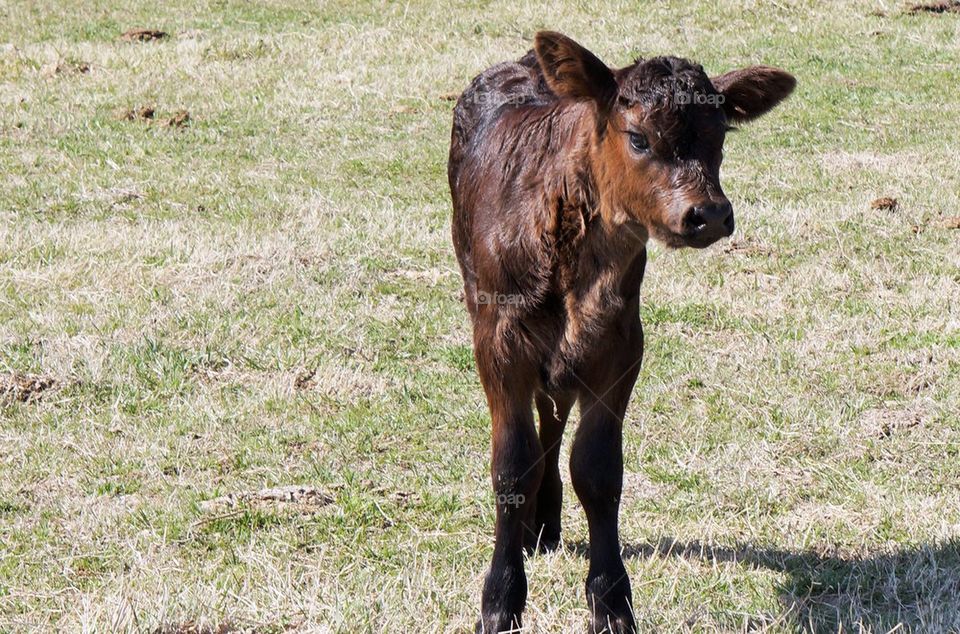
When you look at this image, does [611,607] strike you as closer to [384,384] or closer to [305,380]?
[384,384]

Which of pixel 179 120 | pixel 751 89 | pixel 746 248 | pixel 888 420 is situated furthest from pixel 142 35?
pixel 751 89

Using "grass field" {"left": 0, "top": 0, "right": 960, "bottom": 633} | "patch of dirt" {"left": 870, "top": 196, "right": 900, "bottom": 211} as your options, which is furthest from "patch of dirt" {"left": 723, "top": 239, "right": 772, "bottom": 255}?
"patch of dirt" {"left": 870, "top": 196, "right": 900, "bottom": 211}

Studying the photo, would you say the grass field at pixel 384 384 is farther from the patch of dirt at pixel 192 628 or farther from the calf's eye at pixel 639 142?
the calf's eye at pixel 639 142

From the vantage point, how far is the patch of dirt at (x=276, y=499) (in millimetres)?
6145

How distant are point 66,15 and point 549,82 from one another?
1542 cm

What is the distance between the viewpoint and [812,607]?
5211 mm

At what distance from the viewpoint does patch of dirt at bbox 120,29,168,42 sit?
17.3 meters

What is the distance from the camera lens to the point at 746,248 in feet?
33.0

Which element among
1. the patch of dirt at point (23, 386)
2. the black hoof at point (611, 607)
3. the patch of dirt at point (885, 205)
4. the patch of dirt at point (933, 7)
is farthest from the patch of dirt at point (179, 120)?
the patch of dirt at point (933, 7)

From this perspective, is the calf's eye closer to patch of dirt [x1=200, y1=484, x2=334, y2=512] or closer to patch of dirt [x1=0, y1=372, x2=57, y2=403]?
patch of dirt [x1=200, y1=484, x2=334, y2=512]

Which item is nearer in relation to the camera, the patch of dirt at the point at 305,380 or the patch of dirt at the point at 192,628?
the patch of dirt at the point at 192,628

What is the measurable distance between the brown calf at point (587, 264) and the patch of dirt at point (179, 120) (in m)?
9.53

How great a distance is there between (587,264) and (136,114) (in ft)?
34.6

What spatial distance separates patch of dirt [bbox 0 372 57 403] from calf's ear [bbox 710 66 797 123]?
435cm
